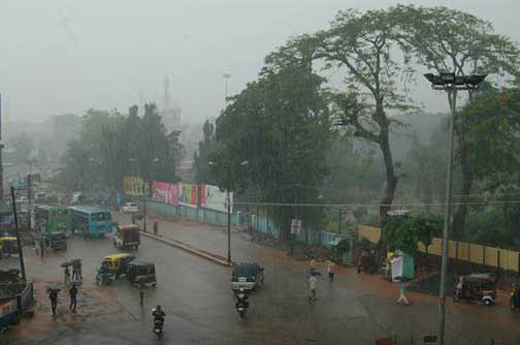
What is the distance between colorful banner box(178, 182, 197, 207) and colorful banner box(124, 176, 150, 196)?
28.8ft

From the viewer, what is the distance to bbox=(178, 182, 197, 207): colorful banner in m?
53.7

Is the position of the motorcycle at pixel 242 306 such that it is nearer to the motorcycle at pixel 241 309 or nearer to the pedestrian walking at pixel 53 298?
the motorcycle at pixel 241 309

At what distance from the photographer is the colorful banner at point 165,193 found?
57.9 m

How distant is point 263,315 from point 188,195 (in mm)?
34685

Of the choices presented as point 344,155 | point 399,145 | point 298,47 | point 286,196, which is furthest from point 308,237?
point 399,145

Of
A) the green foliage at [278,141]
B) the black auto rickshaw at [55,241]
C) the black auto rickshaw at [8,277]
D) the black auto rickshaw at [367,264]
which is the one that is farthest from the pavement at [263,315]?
the green foliage at [278,141]

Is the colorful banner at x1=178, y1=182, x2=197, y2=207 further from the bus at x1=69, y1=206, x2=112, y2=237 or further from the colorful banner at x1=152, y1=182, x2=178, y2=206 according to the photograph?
the bus at x1=69, y1=206, x2=112, y2=237

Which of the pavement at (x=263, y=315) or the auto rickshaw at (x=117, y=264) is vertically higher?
the auto rickshaw at (x=117, y=264)

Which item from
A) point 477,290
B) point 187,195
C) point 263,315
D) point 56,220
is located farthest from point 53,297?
point 187,195

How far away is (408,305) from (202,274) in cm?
1039

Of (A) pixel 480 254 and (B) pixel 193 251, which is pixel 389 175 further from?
(B) pixel 193 251

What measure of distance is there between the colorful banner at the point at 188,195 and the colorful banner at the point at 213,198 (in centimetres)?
117

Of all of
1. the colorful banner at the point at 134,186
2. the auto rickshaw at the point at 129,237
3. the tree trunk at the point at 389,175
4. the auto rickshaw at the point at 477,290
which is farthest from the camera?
the colorful banner at the point at 134,186

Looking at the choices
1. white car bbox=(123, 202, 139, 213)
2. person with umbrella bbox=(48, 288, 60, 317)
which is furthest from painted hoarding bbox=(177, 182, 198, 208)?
person with umbrella bbox=(48, 288, 60, 317)
